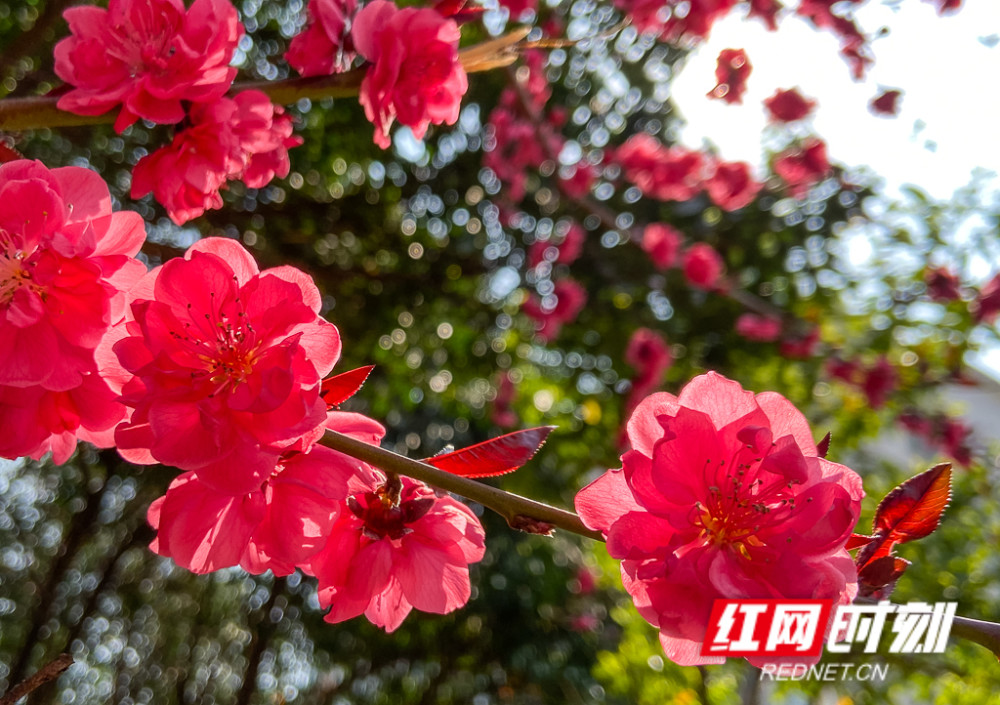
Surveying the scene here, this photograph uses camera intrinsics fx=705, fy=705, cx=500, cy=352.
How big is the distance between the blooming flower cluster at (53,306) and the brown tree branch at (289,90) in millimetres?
241

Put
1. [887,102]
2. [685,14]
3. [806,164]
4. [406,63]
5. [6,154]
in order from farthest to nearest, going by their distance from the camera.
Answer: [806,164], [887,102], [685,14], [406,63], [6,154]

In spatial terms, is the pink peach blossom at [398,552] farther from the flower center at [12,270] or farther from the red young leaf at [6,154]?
the red young leaf at [6,154]

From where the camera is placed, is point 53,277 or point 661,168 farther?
point 661,168

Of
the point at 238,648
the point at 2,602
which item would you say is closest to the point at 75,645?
the point at 2,602

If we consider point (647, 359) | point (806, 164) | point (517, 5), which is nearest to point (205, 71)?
point (517, 5)

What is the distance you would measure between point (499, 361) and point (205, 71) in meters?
4.34

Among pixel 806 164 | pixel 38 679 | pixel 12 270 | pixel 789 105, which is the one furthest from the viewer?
pixel 806 164

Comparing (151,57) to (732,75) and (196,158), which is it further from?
(732,75)

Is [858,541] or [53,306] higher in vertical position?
[53,306]

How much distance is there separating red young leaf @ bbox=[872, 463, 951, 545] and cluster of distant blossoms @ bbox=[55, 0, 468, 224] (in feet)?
2.80

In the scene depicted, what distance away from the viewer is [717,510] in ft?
2.28

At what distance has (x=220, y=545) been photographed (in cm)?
68

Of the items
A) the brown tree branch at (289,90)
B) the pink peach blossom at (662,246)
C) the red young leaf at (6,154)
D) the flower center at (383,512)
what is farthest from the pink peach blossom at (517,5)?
the flower center at (383,512)

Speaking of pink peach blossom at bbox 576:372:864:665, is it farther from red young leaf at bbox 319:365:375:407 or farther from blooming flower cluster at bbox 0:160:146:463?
blooming flower cluster at bbox 0:160:146:463
